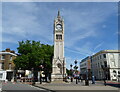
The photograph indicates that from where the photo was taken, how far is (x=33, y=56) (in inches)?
1588

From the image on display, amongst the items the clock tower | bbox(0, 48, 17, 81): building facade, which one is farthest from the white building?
bbox(0, 48, 17, 81): building facade

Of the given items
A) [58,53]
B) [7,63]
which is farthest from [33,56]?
[7,63]

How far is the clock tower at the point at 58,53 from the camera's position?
37.8 meters

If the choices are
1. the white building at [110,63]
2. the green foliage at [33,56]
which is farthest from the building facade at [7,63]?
the white building at [110,63]

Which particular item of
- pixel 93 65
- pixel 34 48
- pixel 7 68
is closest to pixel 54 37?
pixel 34 48

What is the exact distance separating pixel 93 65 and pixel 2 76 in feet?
162

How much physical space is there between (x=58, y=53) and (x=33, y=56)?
296 inches

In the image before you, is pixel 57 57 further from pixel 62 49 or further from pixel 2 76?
pixel 2 76

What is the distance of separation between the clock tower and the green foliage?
367cm

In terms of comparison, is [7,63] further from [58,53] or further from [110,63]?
[110,63]

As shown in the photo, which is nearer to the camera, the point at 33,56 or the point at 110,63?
the point at 33,56

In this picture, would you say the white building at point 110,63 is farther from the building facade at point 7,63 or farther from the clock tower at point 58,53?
the building facade at point 7,63

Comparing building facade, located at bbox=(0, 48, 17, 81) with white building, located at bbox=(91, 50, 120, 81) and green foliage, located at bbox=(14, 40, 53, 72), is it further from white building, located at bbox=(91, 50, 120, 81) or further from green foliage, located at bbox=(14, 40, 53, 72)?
white building, located at bbox=(91, 50, 120, 81)

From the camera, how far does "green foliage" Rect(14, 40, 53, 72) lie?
4031 centimetres
